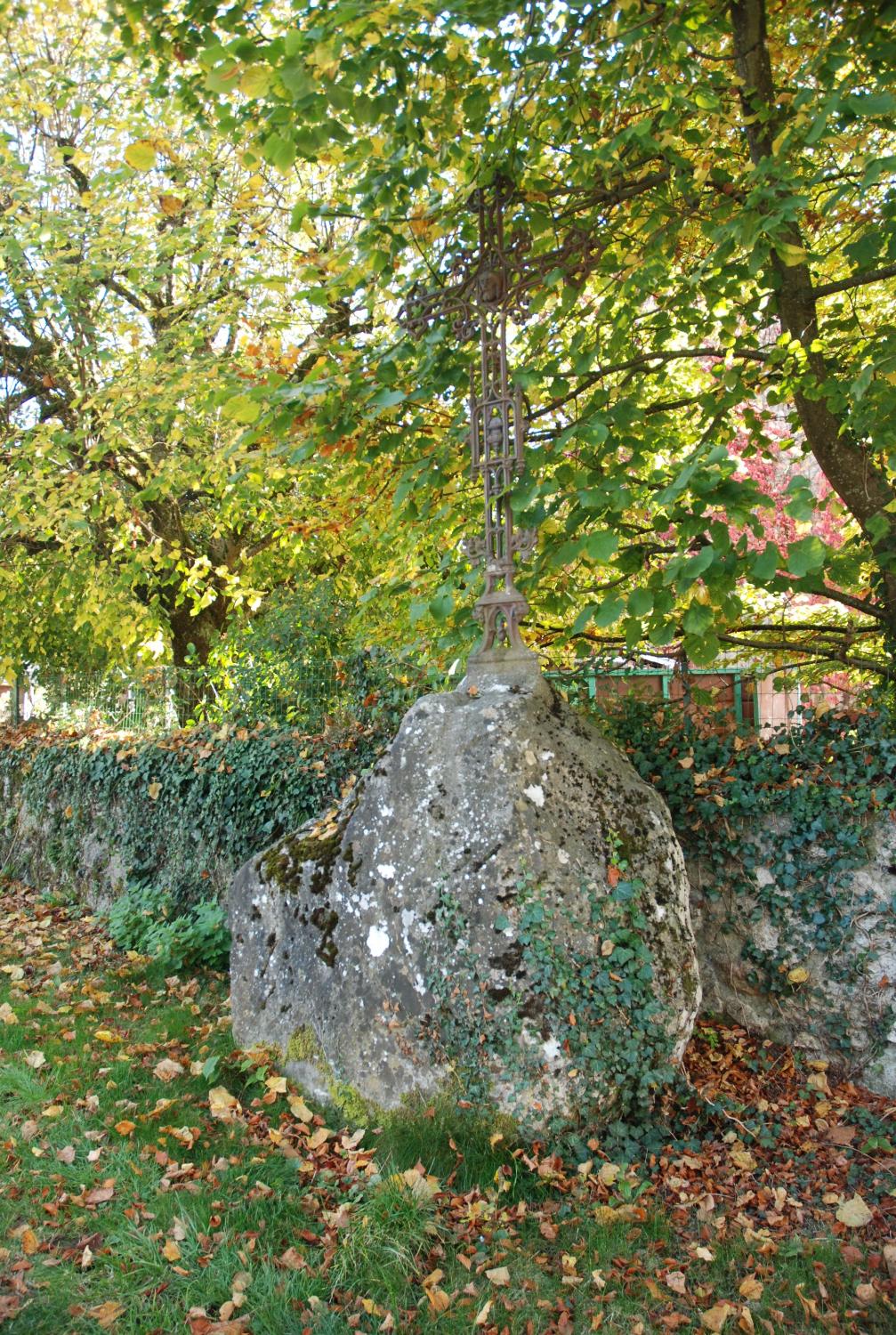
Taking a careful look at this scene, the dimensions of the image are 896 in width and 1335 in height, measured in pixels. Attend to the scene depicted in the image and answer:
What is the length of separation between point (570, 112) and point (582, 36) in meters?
0.37

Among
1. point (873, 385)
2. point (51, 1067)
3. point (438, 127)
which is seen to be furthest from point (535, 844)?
point (438, 127)

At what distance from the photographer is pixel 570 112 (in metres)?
4.98

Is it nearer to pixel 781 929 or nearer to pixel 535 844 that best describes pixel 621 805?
pixel 535 844

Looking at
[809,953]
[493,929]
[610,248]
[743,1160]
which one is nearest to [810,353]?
[610,248]

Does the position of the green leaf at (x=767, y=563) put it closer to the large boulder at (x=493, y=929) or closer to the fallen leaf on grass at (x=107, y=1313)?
the large boulder at (x=493, y=929)

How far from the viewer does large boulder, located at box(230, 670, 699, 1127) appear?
12.6 ft

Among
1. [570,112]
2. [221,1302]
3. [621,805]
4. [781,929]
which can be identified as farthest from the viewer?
[570,112]

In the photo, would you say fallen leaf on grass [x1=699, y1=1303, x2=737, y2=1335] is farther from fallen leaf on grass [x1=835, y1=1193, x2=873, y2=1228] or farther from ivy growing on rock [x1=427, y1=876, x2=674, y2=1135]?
ivy growing on rock [x1=427, y1=876, x2=674, y2=1135]

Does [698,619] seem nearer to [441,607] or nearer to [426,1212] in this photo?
[441,607]

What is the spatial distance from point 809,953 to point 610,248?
4214 millimetres

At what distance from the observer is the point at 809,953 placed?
15.0 ft

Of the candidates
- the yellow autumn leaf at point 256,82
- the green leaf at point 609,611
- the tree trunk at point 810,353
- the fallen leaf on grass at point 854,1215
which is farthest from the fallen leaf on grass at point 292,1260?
the yellow autumn leaf at point 256,82

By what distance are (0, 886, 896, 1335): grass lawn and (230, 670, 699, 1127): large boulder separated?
24 centimetres

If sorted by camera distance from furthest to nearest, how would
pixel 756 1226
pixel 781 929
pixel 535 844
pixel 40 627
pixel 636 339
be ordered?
pixel 40 627 < pixel 636 339 < pixel 781 929 < pixel 535 844 < pixel 756 1226
